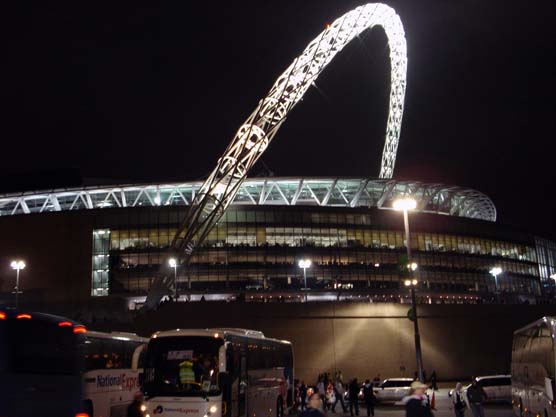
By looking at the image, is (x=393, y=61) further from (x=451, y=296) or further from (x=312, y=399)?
(x=312, y=399)

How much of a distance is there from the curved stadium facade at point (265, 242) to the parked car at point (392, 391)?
35.7 meters

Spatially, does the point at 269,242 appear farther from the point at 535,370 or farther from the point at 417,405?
the point at 417,405

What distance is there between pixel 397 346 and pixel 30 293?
4358 centimetres

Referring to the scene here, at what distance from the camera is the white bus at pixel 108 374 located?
2564 centimetres

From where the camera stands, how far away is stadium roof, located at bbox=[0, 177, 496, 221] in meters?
86.6

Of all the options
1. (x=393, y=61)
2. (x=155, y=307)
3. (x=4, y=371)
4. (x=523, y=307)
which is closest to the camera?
(x=4, y=371)

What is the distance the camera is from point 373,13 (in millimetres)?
59781

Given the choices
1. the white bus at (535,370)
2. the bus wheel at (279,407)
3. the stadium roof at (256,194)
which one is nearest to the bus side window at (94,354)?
Result: the bus wheel at (279,407)

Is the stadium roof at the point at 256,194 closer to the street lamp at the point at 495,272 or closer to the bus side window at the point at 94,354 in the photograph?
the street lamp at the point at 495,272

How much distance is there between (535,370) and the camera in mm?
17781

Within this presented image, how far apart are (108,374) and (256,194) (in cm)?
6426

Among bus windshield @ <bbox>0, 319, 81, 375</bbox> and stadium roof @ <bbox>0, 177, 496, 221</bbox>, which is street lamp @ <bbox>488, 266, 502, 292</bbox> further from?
bus windshield @ <bbox>0, 319, 81, 375</bbox>

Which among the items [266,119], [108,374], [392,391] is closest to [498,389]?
[392,391]

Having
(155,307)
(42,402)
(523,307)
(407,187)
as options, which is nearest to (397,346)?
(523,307)
